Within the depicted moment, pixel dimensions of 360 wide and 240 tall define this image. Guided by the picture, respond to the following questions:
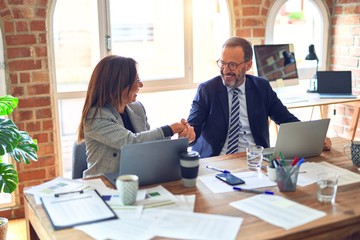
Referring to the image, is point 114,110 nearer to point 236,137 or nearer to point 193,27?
point 236,137

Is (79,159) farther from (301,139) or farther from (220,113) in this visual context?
(301,139)

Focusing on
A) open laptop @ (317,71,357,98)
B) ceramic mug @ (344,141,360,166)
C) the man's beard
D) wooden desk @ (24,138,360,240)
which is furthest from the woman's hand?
open laptop @ (317,71,357,98)

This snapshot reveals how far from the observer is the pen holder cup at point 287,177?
175cm

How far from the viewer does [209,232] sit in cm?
141

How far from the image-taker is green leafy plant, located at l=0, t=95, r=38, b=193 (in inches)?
96.1

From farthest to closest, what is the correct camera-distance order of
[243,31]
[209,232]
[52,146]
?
[243,31], [52,146], [209,232]

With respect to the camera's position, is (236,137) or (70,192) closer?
(70,192)

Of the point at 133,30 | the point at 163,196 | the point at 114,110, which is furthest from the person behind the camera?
the point at 133,30

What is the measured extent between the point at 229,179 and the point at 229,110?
85 centimetres

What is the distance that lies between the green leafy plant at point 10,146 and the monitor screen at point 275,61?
1965mm

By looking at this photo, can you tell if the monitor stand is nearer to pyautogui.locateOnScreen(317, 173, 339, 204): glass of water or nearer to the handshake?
the handshake

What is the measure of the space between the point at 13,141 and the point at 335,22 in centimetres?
326

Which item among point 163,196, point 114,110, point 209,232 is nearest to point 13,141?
point 114,110

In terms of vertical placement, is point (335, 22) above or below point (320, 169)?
above
